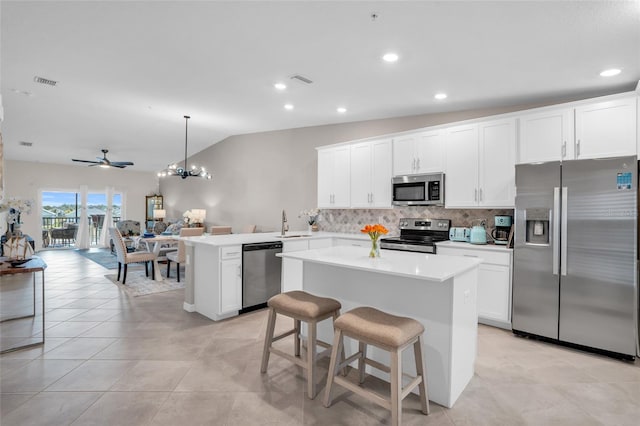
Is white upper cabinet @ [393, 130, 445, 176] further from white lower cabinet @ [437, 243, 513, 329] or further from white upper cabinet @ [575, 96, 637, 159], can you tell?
white upper cabinet @ [575, 96, 637, 159]

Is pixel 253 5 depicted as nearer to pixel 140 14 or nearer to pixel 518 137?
pixel 140 14

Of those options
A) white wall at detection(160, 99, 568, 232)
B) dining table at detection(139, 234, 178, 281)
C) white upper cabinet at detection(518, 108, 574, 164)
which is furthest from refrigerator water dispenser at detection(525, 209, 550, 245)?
dining table at detection(139, 234, 178, 281)

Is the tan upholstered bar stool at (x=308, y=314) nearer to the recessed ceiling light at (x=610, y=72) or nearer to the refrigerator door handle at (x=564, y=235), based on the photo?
the refrigerator door handle at (x=564, y=235)

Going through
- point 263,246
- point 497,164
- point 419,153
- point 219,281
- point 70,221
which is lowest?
point 219,281

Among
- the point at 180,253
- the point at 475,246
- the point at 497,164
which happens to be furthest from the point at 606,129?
the point at 180,253

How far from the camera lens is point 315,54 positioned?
3.03 meters

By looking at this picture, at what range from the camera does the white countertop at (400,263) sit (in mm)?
1915

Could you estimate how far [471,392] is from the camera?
224 centimetres

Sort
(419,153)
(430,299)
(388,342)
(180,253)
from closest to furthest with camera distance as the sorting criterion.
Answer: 1. (388,342)
2. (430,299)
3. (419,153)
4. (180,253)

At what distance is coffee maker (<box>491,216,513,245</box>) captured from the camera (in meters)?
3.68

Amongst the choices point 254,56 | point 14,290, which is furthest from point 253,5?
point 14,290

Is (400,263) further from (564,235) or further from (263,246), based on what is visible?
(263,246)

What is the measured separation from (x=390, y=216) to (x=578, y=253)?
2.43 m

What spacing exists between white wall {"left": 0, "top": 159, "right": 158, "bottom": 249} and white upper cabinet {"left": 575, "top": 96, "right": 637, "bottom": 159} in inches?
453
